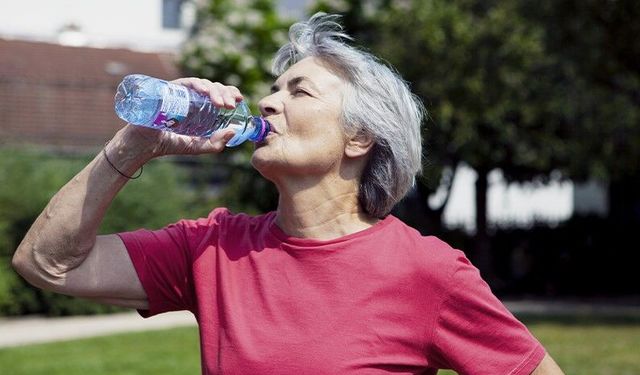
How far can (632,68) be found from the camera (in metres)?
14.3

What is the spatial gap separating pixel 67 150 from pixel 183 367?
35.6 ft

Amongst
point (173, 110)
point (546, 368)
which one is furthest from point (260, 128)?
point (546, 368)

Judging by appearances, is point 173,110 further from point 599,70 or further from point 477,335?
point 599,70

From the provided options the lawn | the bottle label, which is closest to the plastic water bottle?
the bottle label

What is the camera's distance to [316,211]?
11.0 feet

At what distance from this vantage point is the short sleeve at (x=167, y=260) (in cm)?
334

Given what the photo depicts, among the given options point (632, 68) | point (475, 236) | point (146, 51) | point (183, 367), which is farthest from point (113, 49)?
point (183, 367)

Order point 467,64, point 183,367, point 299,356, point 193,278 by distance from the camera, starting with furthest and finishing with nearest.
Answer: point 467,64
point 183,367
point 193,278
point 299,356

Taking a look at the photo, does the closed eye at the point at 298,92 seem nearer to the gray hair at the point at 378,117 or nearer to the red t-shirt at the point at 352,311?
the gray hair at the point at 378,117

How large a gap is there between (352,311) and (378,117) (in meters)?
0.54

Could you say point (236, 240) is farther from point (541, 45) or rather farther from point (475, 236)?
point (475, 236)

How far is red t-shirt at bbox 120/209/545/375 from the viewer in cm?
314

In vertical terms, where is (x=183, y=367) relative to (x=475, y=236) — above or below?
above

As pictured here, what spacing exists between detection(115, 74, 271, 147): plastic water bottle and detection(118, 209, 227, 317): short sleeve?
0.95 ft
